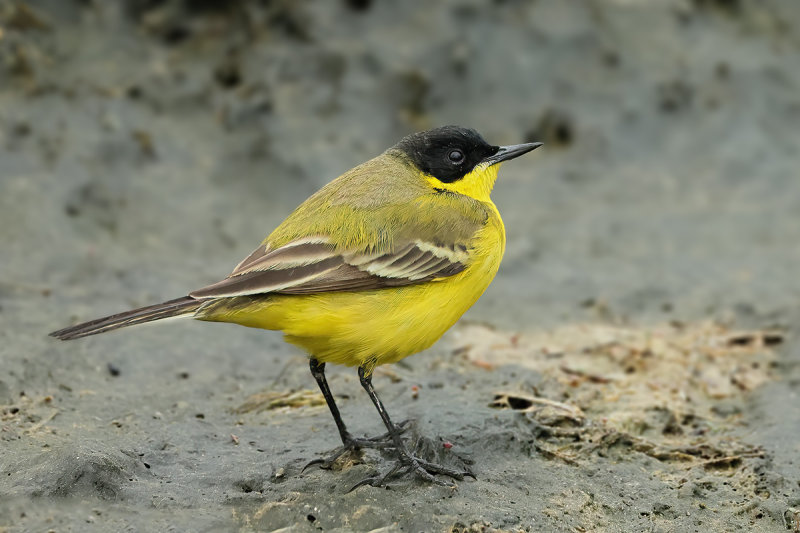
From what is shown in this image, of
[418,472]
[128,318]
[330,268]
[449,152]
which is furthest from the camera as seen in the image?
[449,152]

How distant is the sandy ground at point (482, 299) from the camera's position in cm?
508

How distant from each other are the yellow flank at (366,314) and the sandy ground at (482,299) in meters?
0.67

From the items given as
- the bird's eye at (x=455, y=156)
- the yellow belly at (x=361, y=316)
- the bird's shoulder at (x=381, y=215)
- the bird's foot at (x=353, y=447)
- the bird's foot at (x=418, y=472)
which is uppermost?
the bird's eye at (x=455, y=156)

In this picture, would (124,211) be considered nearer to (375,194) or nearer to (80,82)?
(80,82)

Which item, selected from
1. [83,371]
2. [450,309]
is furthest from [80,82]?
[450,309]

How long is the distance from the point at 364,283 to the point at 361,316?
0.61 ft

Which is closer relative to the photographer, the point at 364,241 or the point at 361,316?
the point at 361,316

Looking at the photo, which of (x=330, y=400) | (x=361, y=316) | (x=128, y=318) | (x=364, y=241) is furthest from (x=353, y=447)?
(x=128, y=318)

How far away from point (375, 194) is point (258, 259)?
0.87 metres

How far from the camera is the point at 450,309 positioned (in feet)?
17.6

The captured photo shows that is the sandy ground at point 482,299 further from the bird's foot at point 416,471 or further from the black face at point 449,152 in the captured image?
the black face at point 449,152

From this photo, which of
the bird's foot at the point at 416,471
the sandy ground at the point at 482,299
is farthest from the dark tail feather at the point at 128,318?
the bird's foot at the point at 416,471

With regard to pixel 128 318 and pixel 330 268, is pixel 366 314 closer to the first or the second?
pixel 330 268

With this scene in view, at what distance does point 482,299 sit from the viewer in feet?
28.3
